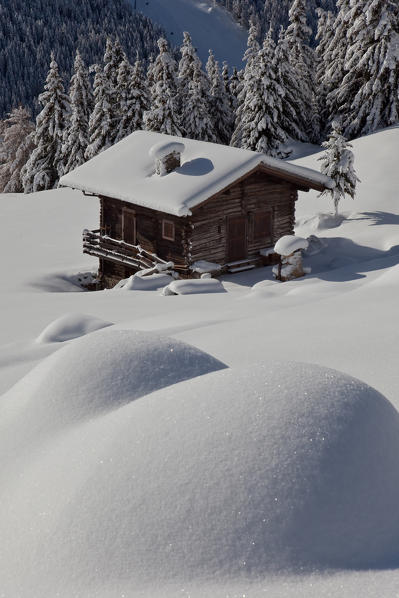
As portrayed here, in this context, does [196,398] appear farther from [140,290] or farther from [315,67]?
[315,67]

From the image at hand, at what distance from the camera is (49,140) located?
4566 centimetres

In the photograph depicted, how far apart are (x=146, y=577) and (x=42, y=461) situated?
71.2 inches

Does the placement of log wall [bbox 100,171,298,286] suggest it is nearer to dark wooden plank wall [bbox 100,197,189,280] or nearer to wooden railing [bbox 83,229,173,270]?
dark wooden plank wall [bbox 100,197,189,280]

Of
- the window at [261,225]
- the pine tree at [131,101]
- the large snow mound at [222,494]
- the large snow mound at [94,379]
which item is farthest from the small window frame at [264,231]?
the pine tree at [131,101]

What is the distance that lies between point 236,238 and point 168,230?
230 cm

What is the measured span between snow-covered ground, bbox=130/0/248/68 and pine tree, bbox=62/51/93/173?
4503 inches

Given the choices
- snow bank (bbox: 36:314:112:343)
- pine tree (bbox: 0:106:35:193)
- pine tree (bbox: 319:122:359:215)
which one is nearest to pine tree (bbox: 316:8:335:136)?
pine tree (bbox: 319:122:359:215)

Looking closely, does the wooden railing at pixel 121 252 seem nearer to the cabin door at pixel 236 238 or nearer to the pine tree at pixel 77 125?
the cabin door at pixel 236 238

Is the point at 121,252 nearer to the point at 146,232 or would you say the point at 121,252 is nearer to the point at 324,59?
the point at 146,232

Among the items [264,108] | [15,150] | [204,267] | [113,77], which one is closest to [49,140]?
[113,77]

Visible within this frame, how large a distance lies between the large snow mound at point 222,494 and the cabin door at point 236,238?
17118 millimetres

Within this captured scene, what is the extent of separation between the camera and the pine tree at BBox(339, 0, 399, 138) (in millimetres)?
36031

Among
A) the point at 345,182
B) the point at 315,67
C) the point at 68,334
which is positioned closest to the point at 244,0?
the point at 315,67

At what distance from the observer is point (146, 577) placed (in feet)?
14.4
